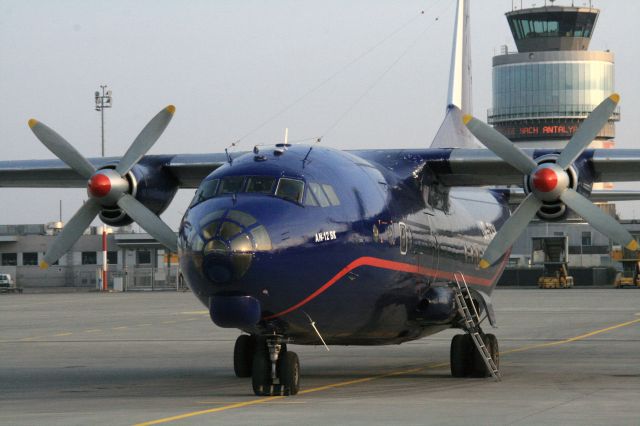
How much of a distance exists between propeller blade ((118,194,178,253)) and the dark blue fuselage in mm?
3412

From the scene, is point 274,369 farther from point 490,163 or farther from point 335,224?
point 490,163

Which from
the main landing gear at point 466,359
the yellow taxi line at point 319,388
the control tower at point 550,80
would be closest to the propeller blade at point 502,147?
the main landing gear at point 466,359

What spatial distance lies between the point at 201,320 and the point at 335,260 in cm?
2660

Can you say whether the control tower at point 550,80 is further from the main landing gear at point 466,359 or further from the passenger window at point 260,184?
the passenger window at point 260,184

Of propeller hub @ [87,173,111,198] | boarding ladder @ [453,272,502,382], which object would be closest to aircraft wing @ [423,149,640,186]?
boarding ladder @ [453,272,502,382]

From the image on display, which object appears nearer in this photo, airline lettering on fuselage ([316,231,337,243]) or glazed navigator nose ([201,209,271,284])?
glazed navigator nose ([201,209,271,284])

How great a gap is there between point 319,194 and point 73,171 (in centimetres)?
845

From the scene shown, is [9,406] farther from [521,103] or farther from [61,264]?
[521,103]

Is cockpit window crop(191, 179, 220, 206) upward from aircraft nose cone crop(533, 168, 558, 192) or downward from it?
downward

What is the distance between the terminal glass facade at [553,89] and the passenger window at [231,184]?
11512 centimetres

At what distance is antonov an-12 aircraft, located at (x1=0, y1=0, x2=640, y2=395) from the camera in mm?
16828

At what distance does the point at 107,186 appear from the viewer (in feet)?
70.9

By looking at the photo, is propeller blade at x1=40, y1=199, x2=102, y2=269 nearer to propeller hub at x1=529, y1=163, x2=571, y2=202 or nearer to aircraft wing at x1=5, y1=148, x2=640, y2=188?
aircraft wing at x1=5, y1=148, x2=640, y2=188

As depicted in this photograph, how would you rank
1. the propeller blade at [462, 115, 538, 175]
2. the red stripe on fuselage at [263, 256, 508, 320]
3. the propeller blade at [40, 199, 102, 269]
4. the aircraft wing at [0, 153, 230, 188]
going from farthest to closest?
1. the aircraft wing at [0, 153, 230, 188]
2. the propeller blade at [40, 199, 102, 269]
3. the propeller blade at [462, 115, 538, 175]
4. the red stripe on fuselage at [263, 256, 508, 320]
